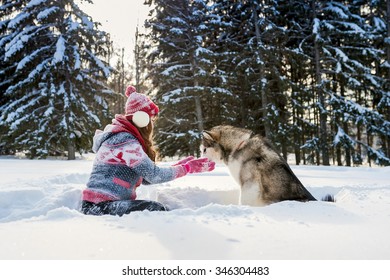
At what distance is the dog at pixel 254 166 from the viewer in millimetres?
3629

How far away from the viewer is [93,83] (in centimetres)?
1533

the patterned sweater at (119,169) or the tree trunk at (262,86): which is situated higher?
the tree trunk at (262,86)

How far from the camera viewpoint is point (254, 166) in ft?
13.1

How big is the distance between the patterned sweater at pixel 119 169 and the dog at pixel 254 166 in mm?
1128

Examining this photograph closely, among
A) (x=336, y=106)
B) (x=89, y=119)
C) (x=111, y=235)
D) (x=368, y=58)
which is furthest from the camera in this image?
(x=368, y=58)

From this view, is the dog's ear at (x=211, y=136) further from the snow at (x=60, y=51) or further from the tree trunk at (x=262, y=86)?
the tree trunk at (x=262, y=86)

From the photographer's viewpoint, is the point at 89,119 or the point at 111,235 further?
the point at 89,119

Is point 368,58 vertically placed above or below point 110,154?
above

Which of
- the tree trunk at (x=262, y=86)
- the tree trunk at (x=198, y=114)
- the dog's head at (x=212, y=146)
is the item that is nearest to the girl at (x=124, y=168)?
the dog's head at (x=212, y=146)

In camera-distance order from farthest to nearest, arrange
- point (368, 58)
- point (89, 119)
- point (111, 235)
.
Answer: point (368, 58) < point (89, 119) < point (111, 235)

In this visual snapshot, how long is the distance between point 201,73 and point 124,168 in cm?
1235

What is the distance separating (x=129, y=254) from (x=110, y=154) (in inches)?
68.4

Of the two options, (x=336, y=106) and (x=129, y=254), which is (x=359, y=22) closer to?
(x=336, y=106)

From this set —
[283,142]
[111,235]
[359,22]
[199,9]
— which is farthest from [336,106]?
[111,235]
